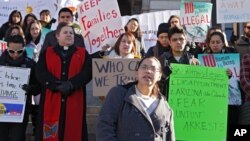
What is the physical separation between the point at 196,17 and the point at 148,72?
5665 millimetres

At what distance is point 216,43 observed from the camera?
651cm

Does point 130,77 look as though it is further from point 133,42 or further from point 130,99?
point 130,99

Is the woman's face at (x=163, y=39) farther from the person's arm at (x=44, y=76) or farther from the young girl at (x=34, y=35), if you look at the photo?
the young girl at (x=34, y=35)

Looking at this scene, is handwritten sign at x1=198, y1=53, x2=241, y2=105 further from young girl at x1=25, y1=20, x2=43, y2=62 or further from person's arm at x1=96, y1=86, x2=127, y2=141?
young girl at x1=25, y1=20, x2=43, y2=62

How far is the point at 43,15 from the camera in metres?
9.70

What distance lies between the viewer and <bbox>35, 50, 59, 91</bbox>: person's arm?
237 inches

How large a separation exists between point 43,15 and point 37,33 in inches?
59.0

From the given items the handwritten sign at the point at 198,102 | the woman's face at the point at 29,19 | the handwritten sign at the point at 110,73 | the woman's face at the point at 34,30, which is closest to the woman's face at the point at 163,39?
the handwritten sign at the point at 110,73

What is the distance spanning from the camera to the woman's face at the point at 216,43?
650cm

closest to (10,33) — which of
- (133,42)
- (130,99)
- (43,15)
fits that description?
(133,42)

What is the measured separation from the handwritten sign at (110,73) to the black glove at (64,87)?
1.15 feet

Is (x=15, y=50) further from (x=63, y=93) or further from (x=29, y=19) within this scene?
(x=29, y=19)

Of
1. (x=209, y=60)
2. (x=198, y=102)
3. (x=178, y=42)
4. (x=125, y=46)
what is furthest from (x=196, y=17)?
(x=198, y=102)

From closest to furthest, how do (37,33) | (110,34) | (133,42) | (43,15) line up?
1. (133,42)
2. (110,34)
3. (37,33)
4. (43,15)
